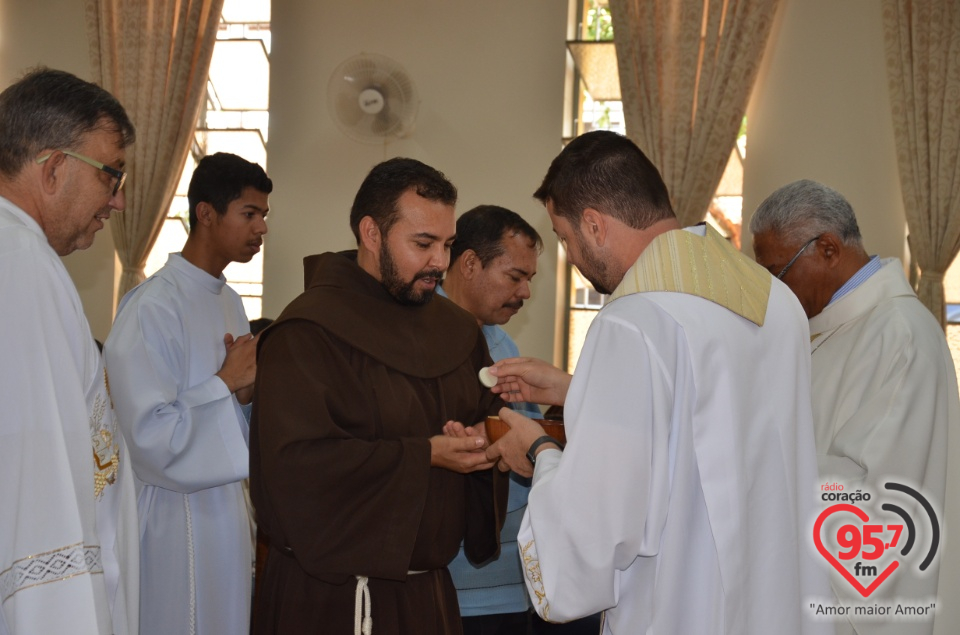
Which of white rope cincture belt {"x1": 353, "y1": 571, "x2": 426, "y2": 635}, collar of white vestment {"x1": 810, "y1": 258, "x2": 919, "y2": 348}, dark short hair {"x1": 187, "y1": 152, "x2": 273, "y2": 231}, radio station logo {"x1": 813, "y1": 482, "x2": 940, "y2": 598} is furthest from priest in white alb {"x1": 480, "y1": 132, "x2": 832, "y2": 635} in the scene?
dark short hair {"x1": 187, "y1": 152, "x2": 273, "y2": 231}

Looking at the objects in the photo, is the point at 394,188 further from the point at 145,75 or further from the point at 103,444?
the point at 145,75

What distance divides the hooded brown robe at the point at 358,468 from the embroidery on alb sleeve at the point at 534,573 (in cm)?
46

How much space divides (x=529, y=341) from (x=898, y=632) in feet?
15.0

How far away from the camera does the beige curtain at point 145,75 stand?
25.6 feet

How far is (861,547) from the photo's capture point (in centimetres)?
313

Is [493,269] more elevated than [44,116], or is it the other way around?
[44,116]

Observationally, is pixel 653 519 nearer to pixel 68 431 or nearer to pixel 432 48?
pixel 68 431

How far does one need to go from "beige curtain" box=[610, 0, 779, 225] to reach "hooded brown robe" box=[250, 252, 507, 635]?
14.6 feet

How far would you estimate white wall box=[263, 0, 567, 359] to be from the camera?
7.48 meters

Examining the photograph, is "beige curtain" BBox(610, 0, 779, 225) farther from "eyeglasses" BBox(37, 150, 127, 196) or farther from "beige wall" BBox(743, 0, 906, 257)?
"eyeglasses" BBox(37, 150, 127, 196)

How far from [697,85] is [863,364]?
432cm

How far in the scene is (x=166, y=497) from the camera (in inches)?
132

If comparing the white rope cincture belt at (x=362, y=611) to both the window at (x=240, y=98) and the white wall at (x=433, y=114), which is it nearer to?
the white wall at (x=433, y=114)

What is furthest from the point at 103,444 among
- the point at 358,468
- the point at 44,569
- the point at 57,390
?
the point at 358,468
